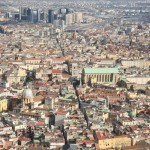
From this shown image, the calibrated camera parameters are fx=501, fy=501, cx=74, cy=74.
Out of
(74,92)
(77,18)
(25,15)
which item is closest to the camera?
(74,92)

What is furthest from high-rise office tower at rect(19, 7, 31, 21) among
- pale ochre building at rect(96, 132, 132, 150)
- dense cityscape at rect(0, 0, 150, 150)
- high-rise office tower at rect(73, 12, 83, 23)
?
pale ochre building at rect(96, 132, 132, 150)

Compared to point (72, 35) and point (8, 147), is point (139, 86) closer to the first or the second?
point (8, 147)

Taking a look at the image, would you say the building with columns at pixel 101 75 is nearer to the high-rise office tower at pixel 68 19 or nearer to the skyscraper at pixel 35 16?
the high-rise office tower at pixel 68 19

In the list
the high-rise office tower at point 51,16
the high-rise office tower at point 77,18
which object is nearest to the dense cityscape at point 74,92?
the high-rise office tower at point 51,16

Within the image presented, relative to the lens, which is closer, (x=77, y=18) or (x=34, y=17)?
(x=34, y=17)

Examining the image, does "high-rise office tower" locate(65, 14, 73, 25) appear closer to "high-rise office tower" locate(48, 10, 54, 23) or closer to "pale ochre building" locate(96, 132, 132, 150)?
"high-rise office tower" locate(48, 10, 54, 23)

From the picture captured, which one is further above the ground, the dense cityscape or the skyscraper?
the dense cityscape

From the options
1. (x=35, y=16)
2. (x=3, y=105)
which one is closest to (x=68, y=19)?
(x=35, y=16)

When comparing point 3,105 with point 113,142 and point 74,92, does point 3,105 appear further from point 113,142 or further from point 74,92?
point 113,142
